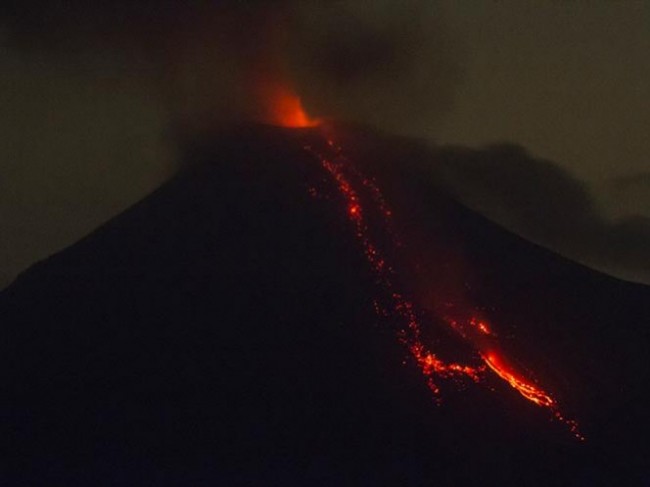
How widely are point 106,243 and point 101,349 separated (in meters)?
6.03

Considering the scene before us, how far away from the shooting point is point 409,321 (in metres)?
46.1

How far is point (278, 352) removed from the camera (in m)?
44.7

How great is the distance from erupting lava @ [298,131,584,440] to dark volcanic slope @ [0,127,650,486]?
46 centimetres

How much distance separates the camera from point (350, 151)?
182 ft

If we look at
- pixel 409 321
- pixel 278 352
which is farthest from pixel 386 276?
pixel 278 352

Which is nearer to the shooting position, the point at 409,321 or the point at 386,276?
the point at 409,321

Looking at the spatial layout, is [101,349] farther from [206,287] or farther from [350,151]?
[350,151]

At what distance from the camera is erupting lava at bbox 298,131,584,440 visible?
43.8 metres

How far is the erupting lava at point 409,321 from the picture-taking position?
4378cm

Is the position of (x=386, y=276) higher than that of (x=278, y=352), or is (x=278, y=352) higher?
(x=386, y=276)

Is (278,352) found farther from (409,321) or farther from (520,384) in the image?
(520,384)

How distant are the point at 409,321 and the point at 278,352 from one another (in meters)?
3.81

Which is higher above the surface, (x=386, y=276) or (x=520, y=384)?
(x=386, y=276)

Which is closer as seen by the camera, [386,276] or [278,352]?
[278,352]
